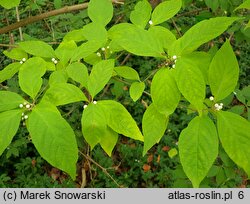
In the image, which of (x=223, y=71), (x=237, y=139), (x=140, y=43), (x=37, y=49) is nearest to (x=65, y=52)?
(x=37, y=49)

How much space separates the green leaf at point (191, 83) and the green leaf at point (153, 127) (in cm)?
12

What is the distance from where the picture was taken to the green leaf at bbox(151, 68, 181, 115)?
1.05 meters

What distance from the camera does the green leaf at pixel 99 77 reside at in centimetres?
115

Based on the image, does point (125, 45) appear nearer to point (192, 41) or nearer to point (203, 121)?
point (192, 41)

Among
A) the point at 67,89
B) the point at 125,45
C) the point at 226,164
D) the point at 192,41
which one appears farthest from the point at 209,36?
the point at 226,164

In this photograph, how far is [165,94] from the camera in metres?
1.05

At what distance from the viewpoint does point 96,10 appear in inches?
54.6

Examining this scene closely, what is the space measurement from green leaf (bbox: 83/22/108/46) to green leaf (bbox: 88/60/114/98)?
0.52 ft

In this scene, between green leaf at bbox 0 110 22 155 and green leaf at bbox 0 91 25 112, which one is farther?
green leaf at bbox 0 91 25 112

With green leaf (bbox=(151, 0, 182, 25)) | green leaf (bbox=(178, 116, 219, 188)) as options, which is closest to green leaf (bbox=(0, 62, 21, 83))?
green leaf (bbox=(151, 0, 182, 25))

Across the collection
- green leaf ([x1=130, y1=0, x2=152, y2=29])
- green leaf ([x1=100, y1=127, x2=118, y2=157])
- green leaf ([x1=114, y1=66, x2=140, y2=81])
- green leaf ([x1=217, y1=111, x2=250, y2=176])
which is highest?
green leaf ([x1=130, y1=0, x2=152, y2=29])

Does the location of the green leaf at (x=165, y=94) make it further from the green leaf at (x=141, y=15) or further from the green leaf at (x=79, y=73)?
the green leaf at (x=141, y=15)

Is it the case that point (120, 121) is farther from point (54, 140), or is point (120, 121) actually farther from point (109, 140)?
point (54, 140)

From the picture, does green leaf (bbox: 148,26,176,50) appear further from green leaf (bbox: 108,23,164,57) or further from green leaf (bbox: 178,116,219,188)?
green leaf (bbox: 178,116,219,188)
